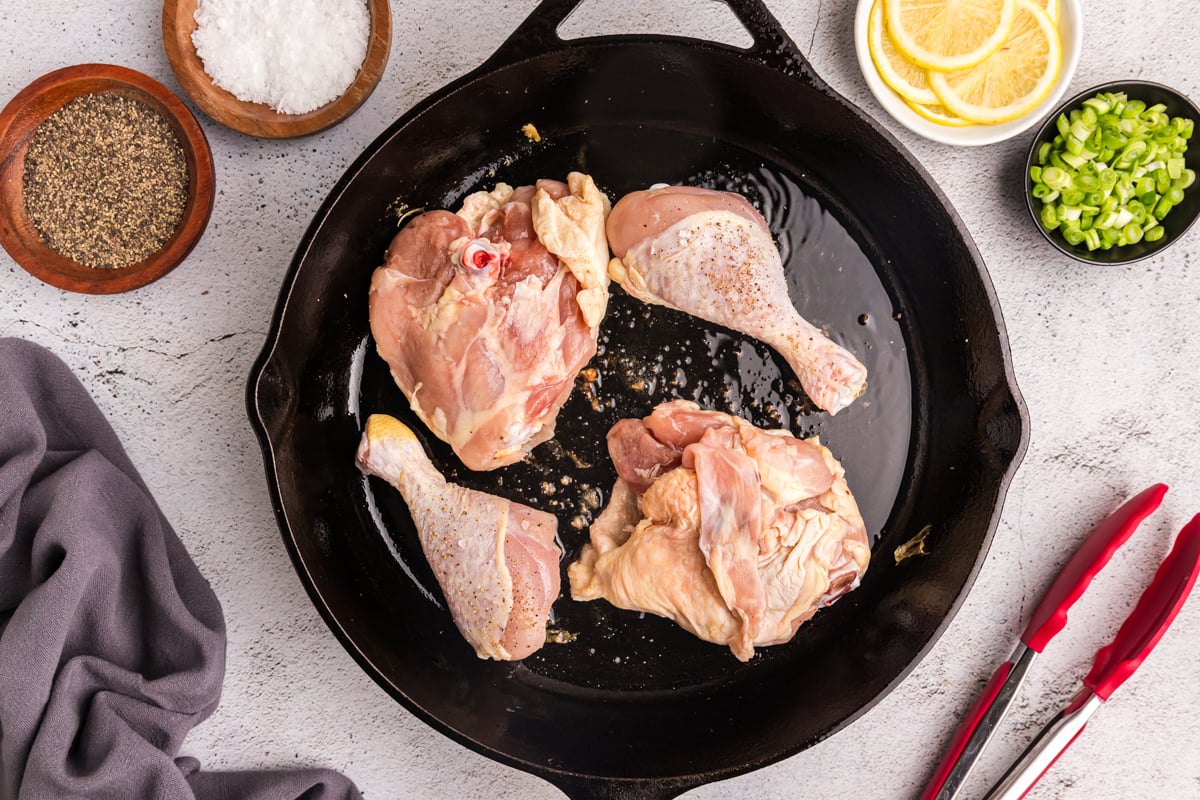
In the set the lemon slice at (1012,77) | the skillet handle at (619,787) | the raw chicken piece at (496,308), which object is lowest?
the skillet handle at (619,787)

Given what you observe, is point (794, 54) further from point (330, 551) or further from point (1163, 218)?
point (330, 551)

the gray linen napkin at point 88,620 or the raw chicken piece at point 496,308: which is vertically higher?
the raw chicken piece at point 496,308

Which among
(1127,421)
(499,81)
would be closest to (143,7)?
(499,81)

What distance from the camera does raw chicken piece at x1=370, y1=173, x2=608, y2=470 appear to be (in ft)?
6.81

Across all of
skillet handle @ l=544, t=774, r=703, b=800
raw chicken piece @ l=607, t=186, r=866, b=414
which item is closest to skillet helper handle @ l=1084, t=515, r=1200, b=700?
raw chicken piece @ l=607, t=186, r=866, b=414

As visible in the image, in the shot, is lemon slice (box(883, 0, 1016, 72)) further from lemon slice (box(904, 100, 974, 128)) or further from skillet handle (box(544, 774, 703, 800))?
skillet handle (box(544, 774, 703, 800))

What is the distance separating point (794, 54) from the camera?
207 centimetres

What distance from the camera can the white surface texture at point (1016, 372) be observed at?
2271 mm

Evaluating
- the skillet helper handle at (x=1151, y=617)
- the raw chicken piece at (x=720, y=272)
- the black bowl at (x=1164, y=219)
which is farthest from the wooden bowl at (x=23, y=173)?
the skillet helper handle at (x=1151, y=617)

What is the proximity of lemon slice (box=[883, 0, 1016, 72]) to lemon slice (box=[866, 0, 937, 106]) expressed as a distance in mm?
23

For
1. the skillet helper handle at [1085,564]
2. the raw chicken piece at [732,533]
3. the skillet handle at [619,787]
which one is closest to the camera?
the raw chicken piece at [732,533]

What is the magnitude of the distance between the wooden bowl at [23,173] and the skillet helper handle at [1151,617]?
2788 mm

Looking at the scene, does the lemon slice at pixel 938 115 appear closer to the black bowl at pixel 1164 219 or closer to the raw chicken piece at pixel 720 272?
the black bowl at pixel 1164 219

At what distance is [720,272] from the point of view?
2.06 meters
